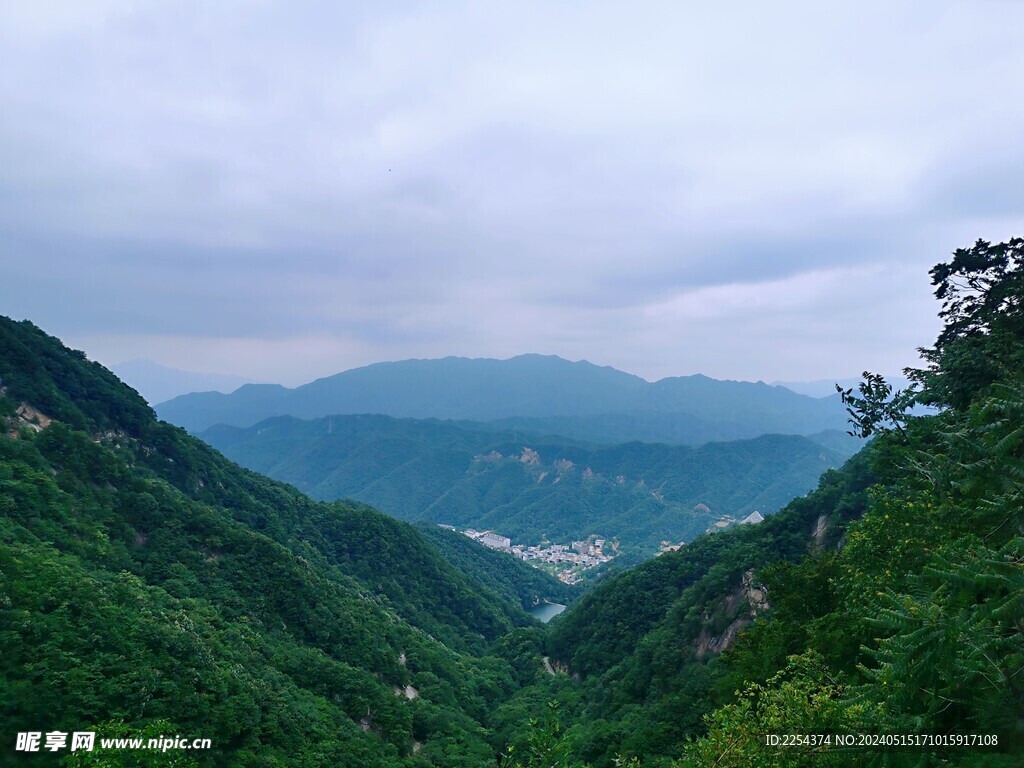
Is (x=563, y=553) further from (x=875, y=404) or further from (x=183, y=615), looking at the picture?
(x=875, y=404)

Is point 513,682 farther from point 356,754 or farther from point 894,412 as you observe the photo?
point 894,412

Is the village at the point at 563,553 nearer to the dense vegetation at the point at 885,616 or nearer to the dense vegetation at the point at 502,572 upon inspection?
the dense vegetation at the point at 502,572

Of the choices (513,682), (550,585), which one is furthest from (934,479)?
(550,585)

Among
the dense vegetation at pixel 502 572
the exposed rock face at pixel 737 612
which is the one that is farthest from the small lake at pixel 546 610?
the exposed rock face at pixel 737 612

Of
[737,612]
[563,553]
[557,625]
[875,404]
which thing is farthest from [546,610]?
[875,404]

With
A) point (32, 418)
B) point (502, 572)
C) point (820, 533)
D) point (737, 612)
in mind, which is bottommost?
point (502, 572)
